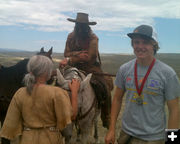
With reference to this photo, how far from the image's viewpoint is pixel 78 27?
5.27 m

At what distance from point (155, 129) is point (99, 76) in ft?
9.83

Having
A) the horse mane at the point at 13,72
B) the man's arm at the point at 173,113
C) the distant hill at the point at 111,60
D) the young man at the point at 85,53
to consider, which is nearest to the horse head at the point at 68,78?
the young man at the point at 85,53

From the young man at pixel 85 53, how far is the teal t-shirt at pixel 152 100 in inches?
88.6

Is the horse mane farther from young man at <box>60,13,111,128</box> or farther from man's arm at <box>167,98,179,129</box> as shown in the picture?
man's arm at <box>167,98,179,129</box>

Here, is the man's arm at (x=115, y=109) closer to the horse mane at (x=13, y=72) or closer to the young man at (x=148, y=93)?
the young man at (x=148, y=93)

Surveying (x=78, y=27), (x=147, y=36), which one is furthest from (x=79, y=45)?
(x=147, y=36)

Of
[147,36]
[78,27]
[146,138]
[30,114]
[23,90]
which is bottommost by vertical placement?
[146,138]

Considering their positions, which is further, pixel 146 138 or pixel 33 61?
pixel 146 138

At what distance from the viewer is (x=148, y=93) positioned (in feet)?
7.73

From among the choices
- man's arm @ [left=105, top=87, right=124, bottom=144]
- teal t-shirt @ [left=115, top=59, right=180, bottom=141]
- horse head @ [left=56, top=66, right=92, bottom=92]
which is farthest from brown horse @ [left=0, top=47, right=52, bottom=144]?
teal t-shirt @ [left=115, top=59, right=180, bottom=141]

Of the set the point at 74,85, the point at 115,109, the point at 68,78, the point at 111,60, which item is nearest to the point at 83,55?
the point at 68,78

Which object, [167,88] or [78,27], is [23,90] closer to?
[167,88]

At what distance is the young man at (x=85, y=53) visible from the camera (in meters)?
4.90

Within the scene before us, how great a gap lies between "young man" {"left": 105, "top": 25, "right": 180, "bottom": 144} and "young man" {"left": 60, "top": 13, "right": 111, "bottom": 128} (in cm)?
226
